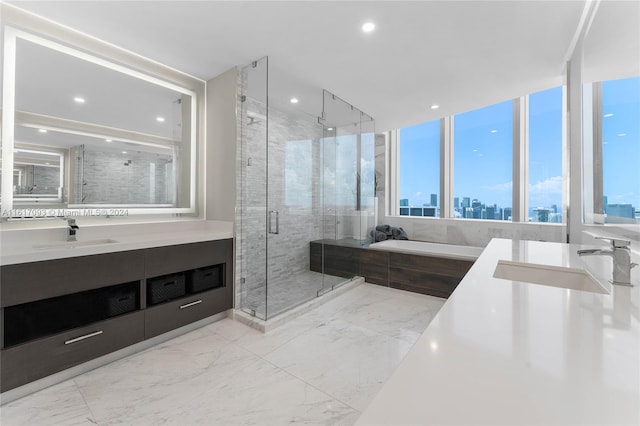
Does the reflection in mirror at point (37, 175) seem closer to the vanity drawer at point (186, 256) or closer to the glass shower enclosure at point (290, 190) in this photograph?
the vanity drawer at point (186, 256)

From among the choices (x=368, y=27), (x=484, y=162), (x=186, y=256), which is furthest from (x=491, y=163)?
(x=186, y=256)

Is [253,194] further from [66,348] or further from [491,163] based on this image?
[491,163]

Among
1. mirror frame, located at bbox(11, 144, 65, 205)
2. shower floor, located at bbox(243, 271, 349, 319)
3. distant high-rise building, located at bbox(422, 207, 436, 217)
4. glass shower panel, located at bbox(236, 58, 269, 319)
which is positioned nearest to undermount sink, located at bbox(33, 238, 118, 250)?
mirror frame, located at bbox(11, 144, 65, 205)

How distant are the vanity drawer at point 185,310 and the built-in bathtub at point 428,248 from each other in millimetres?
2260

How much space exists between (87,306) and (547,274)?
3103mm

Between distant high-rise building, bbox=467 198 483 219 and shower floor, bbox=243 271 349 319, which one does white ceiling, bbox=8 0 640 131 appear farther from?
shower floor, bbox=243 271 349 319

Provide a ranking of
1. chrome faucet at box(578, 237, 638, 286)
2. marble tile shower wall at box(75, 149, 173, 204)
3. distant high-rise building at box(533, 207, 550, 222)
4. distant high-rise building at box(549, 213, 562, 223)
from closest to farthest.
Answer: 1. chrome faucet at box(578, 237, 638, 286)
2. marble tile shower wall at box(75, 149, 173, 204)
3. distant high-rise building at box(549, 213, 562, 223)
4. distant high-rise building at box(533, 207, 550, 222)

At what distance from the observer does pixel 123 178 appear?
259cm

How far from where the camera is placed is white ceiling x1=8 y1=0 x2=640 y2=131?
6.22 feet

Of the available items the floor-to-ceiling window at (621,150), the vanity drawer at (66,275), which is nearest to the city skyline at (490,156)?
the floor-to-ceiling window at (621,150)

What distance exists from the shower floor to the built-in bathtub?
2.82 feet

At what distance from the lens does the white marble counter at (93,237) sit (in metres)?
1.74

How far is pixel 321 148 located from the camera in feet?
12.8

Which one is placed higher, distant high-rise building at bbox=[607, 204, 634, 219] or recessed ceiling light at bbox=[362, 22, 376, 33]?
recessed ceiling light at bbox=[362, 22, 376, 33]
